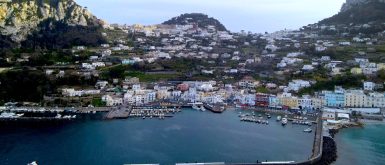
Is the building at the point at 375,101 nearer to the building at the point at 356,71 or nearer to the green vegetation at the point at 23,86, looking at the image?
the building at the point at 356,71

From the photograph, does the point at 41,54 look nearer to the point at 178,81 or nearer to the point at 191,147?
the point at 178,81

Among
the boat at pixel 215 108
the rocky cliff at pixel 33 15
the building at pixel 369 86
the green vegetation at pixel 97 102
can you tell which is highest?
the rocky cliff at pixel 33 15

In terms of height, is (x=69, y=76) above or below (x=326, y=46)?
below

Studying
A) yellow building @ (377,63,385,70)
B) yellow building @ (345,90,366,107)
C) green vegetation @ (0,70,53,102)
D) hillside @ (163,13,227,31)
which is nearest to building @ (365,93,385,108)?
yellow building @ (345,90,366,107)

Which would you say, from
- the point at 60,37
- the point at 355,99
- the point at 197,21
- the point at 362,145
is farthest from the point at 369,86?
the point at 197,21

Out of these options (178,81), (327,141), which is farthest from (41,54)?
(327,141)

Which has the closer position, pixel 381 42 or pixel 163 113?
pixel 163 113

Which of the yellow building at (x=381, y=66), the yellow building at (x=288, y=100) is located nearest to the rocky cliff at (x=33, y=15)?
the yellow building at (x=288, y=100)
